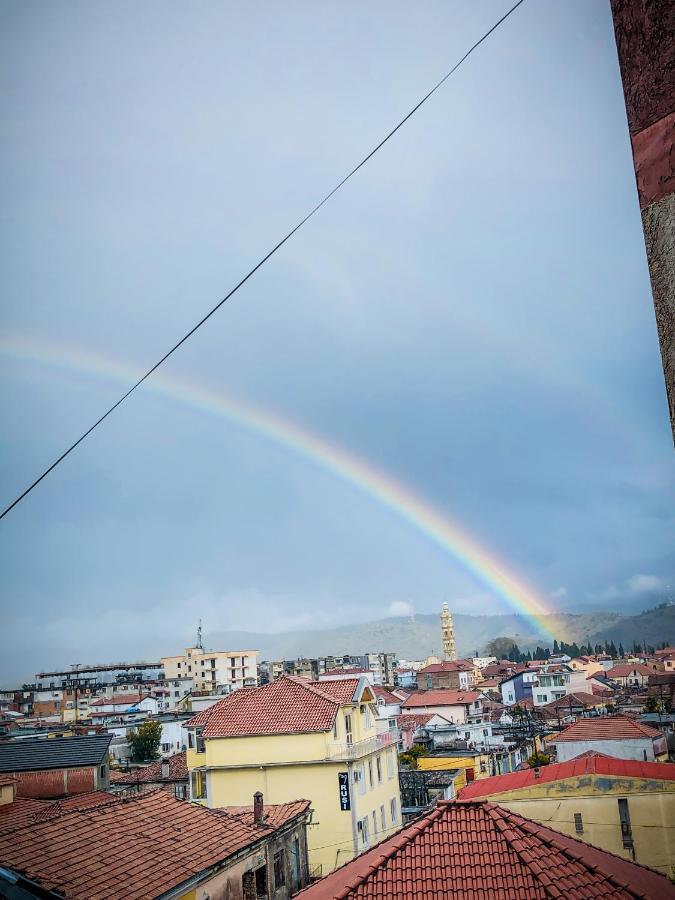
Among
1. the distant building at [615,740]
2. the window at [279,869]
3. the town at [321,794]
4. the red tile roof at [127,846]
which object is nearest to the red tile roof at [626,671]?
the town at [321,794]

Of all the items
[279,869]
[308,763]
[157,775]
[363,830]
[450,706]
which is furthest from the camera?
[450,706]

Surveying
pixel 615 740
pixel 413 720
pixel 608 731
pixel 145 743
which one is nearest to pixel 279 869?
pixel 615 740

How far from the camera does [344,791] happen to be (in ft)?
66.5

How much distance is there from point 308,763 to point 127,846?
37.3 ft

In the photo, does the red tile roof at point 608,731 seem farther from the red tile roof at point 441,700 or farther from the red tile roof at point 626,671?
the red tile roof at point 626,671

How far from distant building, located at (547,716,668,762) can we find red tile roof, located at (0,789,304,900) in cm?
1428

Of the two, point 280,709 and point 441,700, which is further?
point 441,700

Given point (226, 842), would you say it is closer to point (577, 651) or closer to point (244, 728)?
point (244, 728)

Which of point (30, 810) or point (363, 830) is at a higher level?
point (30, 810)

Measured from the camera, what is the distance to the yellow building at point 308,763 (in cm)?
2009

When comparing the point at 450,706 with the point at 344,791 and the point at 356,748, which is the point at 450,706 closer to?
the point at 356,748

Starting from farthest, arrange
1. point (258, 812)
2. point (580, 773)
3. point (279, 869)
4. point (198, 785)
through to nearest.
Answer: point (198, 785), point (580, 773), point (258, 812), point (279, 869)

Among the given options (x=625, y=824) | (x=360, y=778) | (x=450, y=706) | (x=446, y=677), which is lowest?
(x=625, y=824)

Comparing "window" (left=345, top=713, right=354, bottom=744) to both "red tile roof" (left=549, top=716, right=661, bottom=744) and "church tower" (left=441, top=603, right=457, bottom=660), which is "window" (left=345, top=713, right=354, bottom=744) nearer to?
"red tile roof" (left=549, top=716, right=661, bottom=744)
